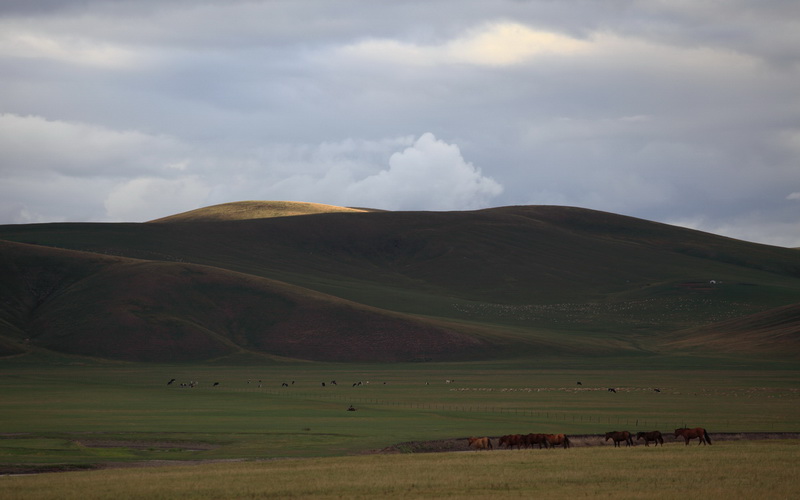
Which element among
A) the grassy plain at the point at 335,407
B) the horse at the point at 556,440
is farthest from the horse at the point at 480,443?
the grassy plain at the point at 335,407

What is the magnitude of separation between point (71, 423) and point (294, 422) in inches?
575

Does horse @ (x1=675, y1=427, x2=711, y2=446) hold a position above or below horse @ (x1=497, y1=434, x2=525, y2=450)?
above

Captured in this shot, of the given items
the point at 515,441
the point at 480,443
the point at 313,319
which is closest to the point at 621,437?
the point at 515,441

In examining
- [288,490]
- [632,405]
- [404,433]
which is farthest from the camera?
[632,405]

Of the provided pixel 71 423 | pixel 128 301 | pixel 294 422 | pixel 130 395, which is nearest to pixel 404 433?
pixel 294 422

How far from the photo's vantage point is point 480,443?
45.8 meters

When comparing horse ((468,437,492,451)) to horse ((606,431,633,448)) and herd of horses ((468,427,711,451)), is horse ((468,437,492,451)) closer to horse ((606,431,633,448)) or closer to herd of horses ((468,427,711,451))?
herd of horses ((468,427,711,451))

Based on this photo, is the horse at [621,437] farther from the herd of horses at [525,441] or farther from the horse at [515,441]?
the horse at [515,441]

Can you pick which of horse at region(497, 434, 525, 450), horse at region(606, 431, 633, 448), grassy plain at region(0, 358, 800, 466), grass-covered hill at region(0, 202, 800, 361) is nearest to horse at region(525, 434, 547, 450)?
horse at region(497, 434, 525, 450)

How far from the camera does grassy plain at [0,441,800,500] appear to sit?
98.3 ft

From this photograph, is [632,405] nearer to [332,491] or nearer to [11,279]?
[332,491]

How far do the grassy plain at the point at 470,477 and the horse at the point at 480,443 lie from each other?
11.3ft

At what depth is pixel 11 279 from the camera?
163250mm

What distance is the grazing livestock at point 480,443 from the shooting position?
4566cm
